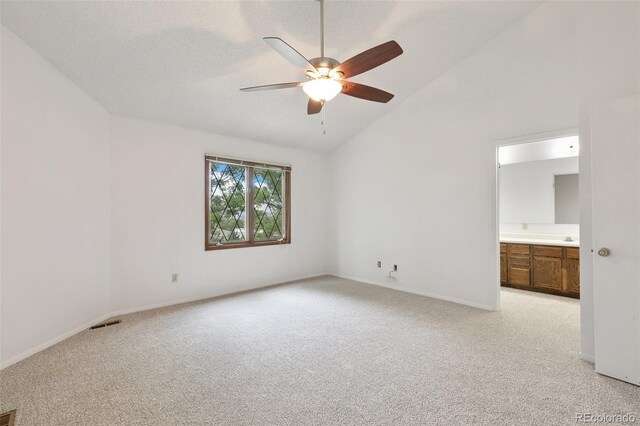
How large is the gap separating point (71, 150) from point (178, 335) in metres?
2.15

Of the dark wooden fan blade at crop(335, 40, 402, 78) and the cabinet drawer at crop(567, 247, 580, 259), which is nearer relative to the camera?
the dark wooden fan blade at crop(335, 40, 402, 78)

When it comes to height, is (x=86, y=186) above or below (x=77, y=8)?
below

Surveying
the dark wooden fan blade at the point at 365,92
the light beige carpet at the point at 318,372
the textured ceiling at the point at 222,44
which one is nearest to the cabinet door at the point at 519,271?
the light beige carpet at the point at 318,372

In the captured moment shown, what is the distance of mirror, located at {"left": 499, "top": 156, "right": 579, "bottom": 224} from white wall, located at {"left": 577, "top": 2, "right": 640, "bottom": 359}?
2.76 metres

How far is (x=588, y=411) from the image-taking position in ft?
5.73

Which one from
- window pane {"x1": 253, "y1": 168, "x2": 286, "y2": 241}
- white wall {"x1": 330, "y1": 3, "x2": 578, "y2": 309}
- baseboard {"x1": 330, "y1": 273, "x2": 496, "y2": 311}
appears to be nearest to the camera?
white wall {"x1": 330, "y1": 3, "x2": 578, "y2": 309}

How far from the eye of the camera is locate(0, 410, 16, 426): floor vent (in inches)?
66.4

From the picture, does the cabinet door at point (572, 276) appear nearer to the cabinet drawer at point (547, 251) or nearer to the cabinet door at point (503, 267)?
the cabinet drawer at point (547, 251)

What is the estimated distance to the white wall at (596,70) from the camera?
2168mm

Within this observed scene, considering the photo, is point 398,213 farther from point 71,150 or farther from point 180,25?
point 71,150

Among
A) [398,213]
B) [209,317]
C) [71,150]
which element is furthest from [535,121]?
[71,150]

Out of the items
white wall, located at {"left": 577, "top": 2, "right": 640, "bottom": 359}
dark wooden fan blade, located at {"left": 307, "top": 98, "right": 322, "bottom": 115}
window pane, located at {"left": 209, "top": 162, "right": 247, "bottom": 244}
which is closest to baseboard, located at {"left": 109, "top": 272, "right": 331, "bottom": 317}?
window pane, located at {"left": 209, "top": 162, "right": 247, "bottom": 244}

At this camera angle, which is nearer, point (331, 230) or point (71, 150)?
point (71, 150)

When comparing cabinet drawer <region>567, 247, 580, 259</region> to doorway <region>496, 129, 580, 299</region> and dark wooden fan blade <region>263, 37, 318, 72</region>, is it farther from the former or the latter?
dark wooden fan blade <region>263, 37, 318, 72</region>
